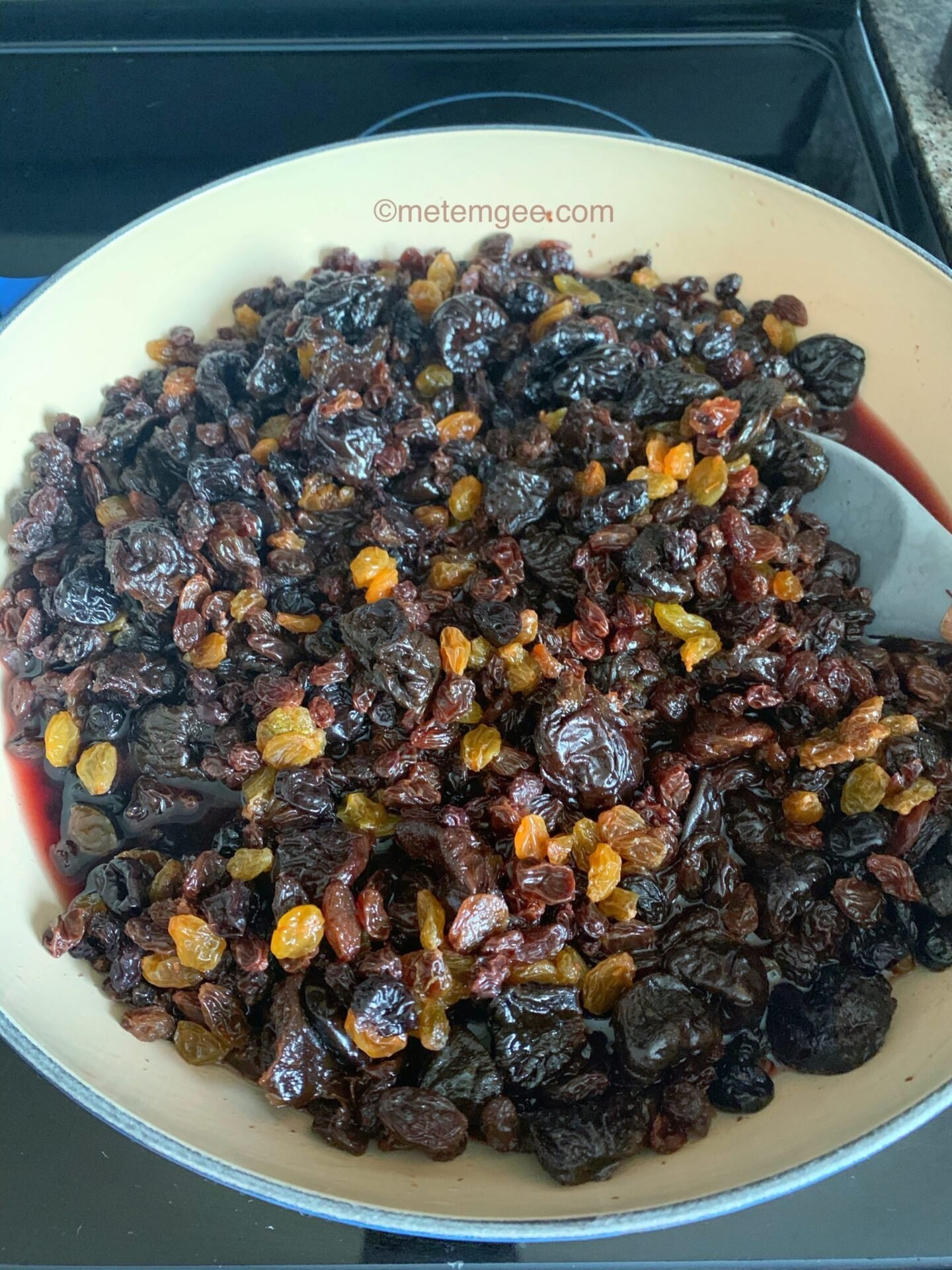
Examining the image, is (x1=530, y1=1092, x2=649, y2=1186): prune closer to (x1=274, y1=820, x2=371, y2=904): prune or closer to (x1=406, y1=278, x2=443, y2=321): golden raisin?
(x1=274, y1=820, x2=371, y2=904): prune

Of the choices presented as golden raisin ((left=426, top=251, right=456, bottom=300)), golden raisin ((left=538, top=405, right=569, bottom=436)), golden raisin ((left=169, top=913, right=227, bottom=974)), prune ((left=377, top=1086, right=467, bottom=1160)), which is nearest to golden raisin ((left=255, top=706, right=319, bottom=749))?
golden raisin ((left=169, top=913, right=227, bottom=974))

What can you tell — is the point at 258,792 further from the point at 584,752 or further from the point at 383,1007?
the point at 584,752

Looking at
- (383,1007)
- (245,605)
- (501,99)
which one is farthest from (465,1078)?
(501,99)

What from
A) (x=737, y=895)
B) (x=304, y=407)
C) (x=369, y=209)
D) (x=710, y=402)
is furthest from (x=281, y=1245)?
(x=369, y=209)

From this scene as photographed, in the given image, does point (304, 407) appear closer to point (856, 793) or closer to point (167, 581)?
point (167, 581)

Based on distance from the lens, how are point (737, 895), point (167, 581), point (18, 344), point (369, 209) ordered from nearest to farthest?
point (737, 895) < point (167, 581) < point (18, 344) < point (369, 209)

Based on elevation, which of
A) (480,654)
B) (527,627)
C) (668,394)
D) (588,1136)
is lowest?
(588,1136)
